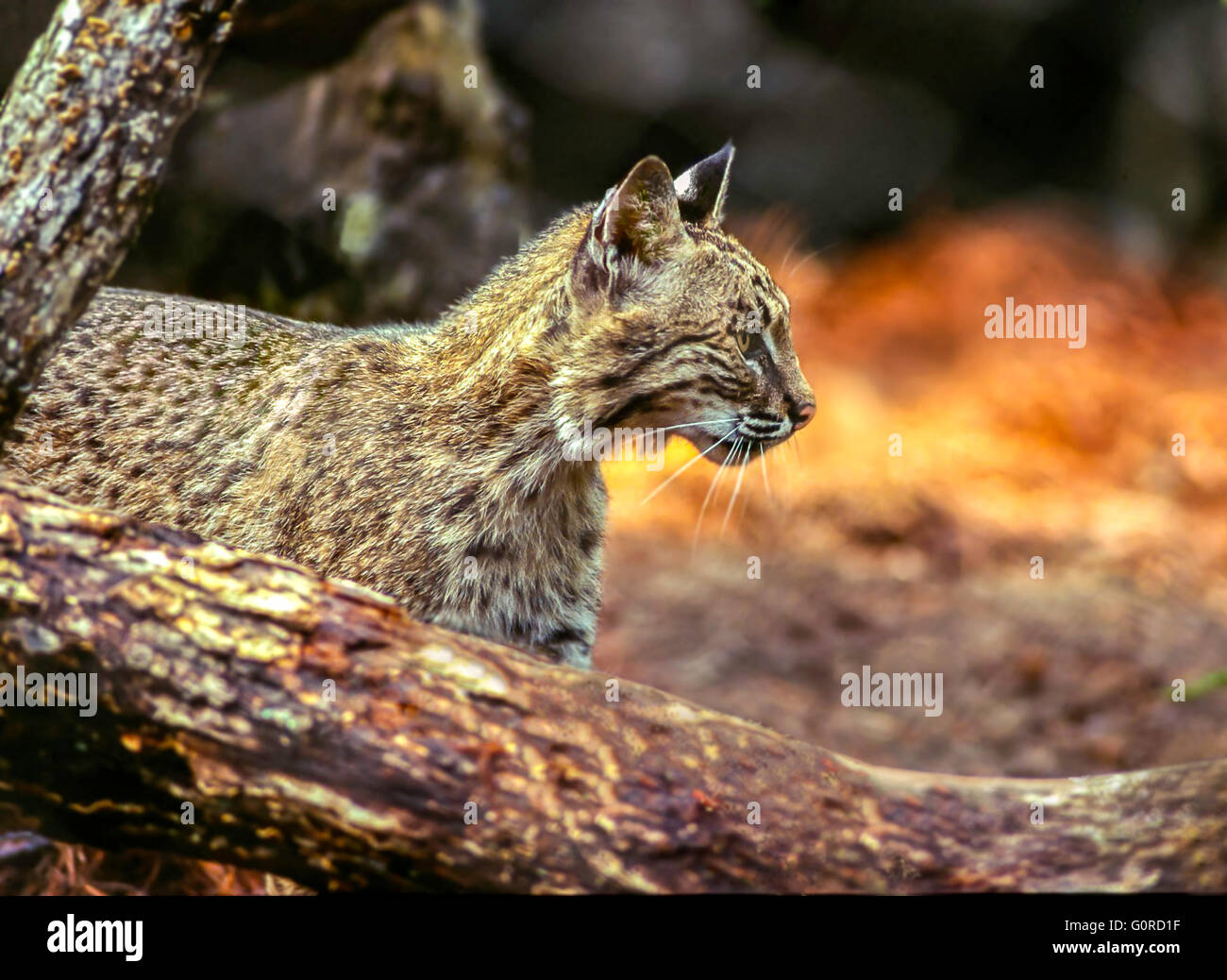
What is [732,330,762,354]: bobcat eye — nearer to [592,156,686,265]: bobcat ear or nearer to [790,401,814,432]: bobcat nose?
[790,401,814,432]: bobcat nose

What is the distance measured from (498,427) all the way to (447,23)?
3.71 metres

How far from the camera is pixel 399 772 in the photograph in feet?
Answer: 10.3

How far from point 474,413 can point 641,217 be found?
90 centimetres

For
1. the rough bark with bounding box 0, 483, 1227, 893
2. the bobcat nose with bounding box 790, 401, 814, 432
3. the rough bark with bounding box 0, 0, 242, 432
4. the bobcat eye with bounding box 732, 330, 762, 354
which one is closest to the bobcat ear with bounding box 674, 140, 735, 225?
the bobcat eye with bounding box 732, 330, 762, 354

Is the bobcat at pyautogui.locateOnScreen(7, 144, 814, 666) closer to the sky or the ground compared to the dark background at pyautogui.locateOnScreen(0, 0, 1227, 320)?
closer to the ground

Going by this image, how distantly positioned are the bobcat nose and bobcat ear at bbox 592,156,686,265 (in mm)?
743

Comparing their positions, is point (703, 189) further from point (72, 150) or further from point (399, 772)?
point (399, 772)

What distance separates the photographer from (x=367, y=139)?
677cm

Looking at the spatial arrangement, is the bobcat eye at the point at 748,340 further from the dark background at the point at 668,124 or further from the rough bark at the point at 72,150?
the dark background at the point at 668,124

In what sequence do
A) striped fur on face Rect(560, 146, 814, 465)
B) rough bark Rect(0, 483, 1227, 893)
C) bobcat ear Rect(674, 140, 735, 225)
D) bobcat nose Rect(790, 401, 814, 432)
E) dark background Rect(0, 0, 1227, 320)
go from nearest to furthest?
rough bark Rect(0, 483, 1227, 893) < striped fur on face Rect(560, 146, 814, 465) < bobcat nose Rect(790, 401, 814, 432) < bobcat ear Rect(674, 140, 735, 225) < dark background Rect(0, 0, 1227, 320)

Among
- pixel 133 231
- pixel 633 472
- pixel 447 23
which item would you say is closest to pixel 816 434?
pixel 633 472

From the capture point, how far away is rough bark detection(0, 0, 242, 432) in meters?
3.51
